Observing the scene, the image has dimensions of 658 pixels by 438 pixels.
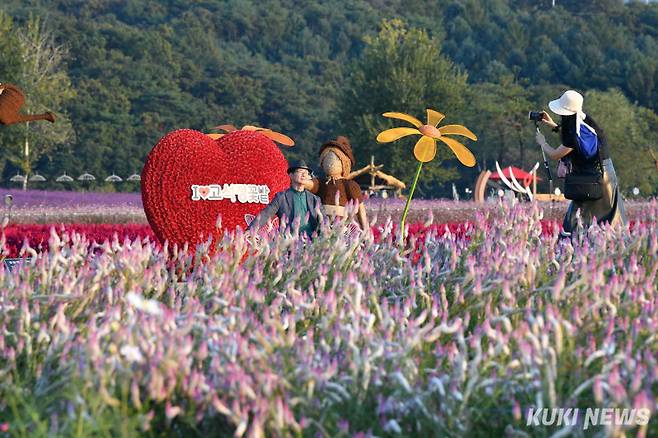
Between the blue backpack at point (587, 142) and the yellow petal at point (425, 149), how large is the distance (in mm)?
1127

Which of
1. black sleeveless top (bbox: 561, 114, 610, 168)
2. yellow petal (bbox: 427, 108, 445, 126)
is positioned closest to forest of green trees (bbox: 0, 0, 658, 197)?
yellow petal (bbox: 427, 108, 445, 126)

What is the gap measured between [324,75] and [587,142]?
298 ft

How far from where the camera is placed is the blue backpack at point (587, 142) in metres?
8.91

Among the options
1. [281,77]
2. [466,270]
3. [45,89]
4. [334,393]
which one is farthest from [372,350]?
[281,77]

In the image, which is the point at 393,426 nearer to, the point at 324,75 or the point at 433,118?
the point at 433,118

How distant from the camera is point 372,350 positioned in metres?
4.36

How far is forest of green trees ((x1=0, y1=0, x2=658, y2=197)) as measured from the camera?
139 feet

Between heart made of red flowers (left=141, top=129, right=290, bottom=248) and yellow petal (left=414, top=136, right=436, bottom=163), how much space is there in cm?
204

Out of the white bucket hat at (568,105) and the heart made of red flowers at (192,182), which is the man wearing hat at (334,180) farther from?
the white bucket hat at (568,105)

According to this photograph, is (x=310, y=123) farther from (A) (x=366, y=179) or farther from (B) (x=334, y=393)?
(B) (x=334, y=393)

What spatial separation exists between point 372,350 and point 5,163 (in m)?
63.2

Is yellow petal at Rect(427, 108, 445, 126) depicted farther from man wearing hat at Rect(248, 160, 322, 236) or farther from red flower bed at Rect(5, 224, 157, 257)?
red flower bed at Rect(5, 224, 157, 257)

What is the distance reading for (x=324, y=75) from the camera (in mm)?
99000

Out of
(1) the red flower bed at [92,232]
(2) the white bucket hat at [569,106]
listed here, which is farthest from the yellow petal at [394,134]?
(1) the red flower bed at [92,232]
